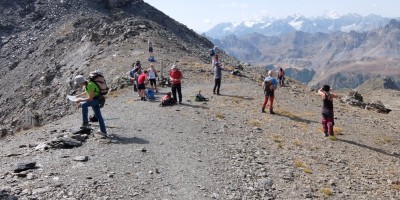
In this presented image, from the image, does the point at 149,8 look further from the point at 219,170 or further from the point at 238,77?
the point at 219,170

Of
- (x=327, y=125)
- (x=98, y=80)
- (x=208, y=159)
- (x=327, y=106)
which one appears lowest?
(x=208, y=159)

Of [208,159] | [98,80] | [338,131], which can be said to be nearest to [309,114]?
[338,131]

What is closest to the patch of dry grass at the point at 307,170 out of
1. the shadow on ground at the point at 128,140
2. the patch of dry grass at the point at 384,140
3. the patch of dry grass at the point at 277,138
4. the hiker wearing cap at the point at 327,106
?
the patch of dry grass at the point at 277,138

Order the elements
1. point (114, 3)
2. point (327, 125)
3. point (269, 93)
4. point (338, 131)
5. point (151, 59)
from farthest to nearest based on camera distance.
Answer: point (114, 3)
point (151, 59)
point (269, 93)
point (338, 131)
point (327, 125)

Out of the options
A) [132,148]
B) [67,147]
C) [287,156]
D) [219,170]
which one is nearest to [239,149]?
[287,156]

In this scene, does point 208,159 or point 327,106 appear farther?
point 327,106

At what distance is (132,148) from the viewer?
19.0 metres

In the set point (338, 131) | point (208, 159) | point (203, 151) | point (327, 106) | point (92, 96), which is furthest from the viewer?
point (338, 131)

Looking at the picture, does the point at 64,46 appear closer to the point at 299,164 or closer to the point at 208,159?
the point at 208,159

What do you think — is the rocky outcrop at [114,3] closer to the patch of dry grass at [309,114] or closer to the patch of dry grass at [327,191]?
the patch of dry grass at [309,114]

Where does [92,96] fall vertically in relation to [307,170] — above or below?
above

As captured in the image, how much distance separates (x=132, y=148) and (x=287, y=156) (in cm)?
733

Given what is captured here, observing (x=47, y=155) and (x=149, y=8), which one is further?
(x=149, y=8)

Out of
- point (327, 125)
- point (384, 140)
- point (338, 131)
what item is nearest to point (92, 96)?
point (327, 125)
